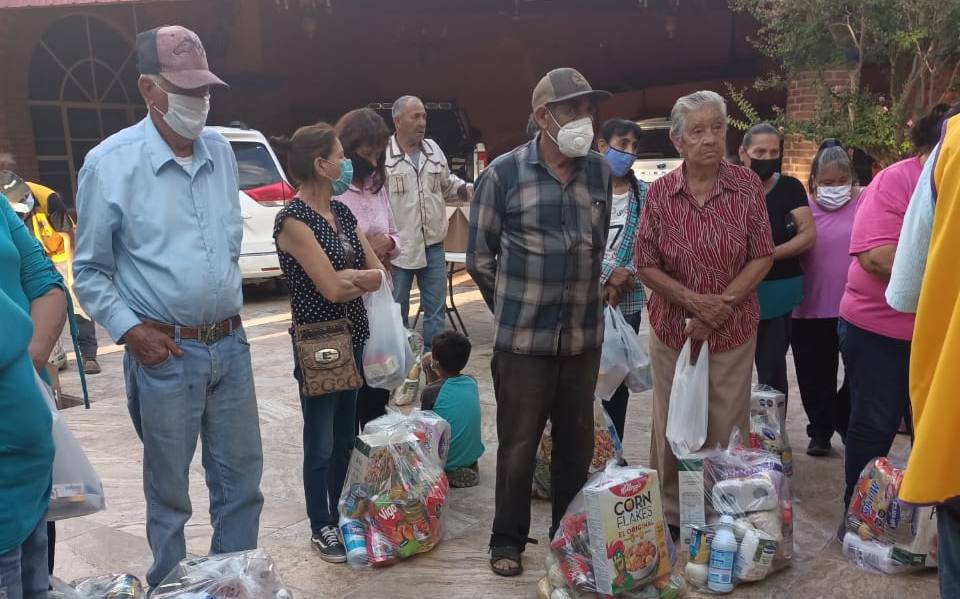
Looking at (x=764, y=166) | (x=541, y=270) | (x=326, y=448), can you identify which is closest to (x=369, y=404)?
(x=326, y=448)

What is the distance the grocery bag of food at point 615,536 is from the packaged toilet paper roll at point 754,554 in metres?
0.29

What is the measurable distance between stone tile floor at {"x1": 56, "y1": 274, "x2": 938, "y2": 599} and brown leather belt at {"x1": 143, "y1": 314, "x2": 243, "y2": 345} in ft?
3.71

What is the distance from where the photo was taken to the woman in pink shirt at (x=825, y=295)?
163 inches

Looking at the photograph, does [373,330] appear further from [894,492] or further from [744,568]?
[894,492]

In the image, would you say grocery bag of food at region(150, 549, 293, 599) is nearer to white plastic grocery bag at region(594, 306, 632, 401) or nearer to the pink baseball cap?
the pink baseball cap

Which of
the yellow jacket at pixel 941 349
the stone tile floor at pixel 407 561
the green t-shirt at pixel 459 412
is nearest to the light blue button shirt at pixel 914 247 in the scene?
the yellow jacket at pixel 941 349

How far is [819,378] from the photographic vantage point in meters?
4.38

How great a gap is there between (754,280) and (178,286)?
2.19 metres

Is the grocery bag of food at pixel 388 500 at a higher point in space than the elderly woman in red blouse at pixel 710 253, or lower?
lower

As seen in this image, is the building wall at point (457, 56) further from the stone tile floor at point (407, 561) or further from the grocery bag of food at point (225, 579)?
the grocery bag of food at point (225, 579)

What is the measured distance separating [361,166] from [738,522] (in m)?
2.32

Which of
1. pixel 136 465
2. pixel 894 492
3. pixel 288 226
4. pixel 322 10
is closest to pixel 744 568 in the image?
pixel 894 492

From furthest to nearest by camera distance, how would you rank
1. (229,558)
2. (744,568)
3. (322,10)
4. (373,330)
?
1. (322,10)
2. (373,330)
3. (744,568)
4. (229,558)

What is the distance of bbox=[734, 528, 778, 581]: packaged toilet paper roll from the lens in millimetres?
3061
